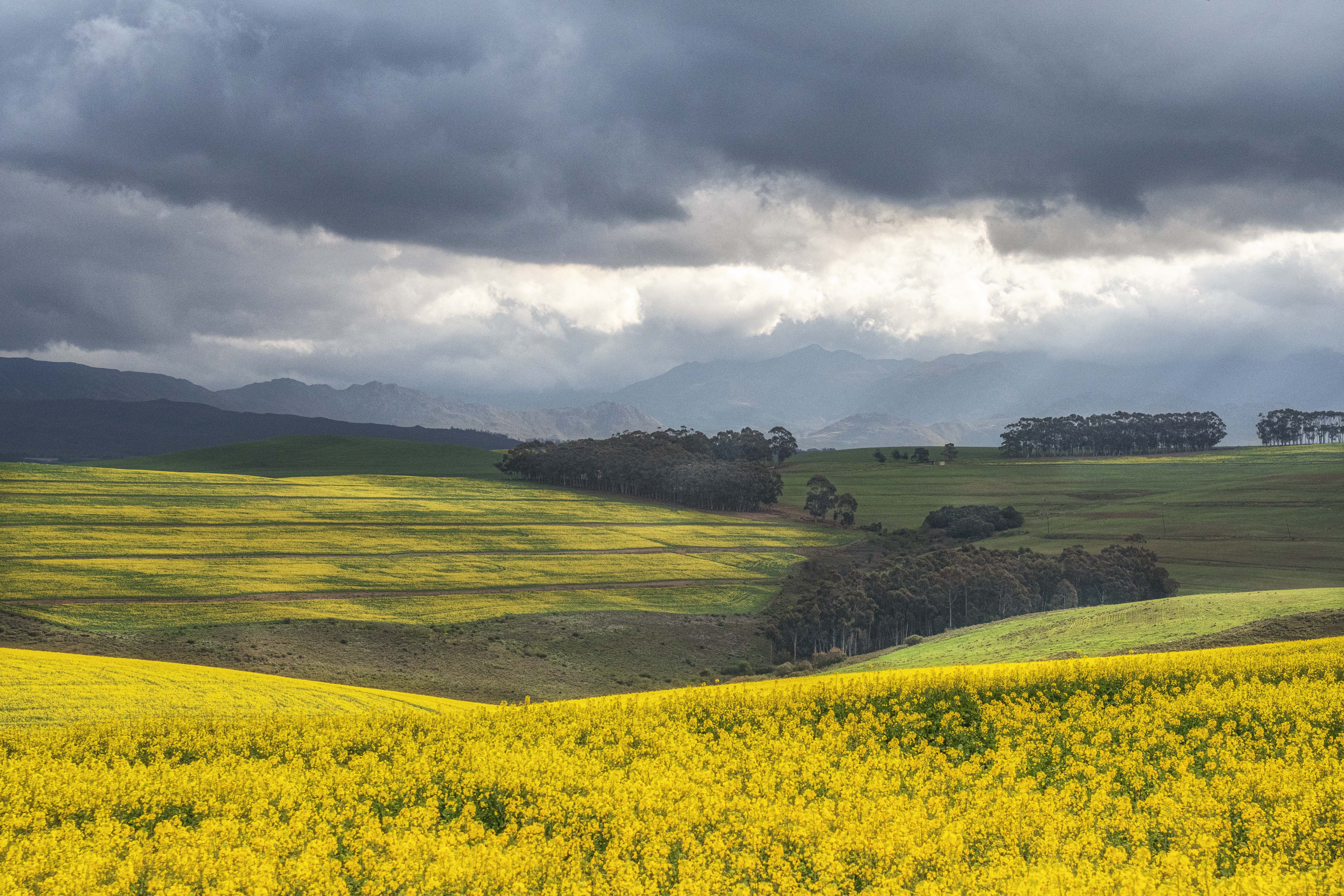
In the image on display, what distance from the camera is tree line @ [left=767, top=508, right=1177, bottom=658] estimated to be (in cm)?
7069

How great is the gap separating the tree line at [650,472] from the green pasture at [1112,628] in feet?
283

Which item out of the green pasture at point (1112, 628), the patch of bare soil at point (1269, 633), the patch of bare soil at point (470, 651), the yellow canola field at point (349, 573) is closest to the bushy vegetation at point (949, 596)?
the patch of bare soil at point (470, 651)

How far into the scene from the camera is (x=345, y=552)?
81250mm

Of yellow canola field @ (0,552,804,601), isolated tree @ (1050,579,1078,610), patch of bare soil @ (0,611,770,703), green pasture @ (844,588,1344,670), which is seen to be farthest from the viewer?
isolated tree @ (1050,579,1078,610)

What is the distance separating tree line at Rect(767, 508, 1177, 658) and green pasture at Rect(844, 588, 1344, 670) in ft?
70.6

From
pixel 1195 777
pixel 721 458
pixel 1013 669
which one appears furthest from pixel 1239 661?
A: pixel 721 458

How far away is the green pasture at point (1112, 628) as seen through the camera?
36.2m

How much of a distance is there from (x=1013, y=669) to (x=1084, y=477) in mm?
163000

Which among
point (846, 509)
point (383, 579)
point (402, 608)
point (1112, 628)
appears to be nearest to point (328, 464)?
point (846, 509)

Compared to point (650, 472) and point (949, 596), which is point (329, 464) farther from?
point (949, 596)

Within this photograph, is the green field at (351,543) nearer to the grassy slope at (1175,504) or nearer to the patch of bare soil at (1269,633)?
the grassy slope at (1175,504)

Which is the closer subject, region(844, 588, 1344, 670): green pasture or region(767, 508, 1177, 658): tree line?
region(844, 588, 1344, 670): green pasture

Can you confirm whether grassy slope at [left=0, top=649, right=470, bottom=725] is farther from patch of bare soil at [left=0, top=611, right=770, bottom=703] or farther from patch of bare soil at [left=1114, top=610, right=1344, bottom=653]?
patch of bare soil at [left=1114, top=610, right=1344, bottom=653]

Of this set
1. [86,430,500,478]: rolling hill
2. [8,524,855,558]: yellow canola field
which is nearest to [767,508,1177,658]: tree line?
[8,524,855,558]: yellow canola field
